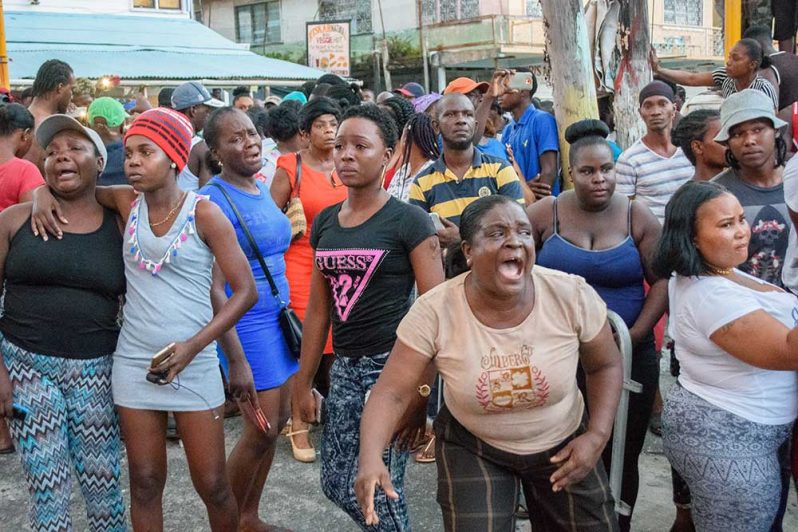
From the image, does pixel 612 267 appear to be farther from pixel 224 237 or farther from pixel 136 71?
pixel 136 71

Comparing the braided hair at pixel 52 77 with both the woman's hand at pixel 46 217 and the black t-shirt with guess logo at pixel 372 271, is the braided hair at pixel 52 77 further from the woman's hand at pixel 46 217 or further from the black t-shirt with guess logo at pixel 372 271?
the black t-shirt with guess logo at pixel 372 271

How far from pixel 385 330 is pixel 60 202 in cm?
144

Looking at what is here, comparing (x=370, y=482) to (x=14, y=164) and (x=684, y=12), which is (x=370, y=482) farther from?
(x=684, y=12)

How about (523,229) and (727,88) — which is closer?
(523,229)

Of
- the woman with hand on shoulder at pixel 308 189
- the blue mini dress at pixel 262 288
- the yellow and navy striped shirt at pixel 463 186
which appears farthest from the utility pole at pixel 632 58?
the blue mini dress at pixel 262 288

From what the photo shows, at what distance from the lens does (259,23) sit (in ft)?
118

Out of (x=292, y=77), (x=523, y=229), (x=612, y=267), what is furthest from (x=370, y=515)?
(x=292, y=77)

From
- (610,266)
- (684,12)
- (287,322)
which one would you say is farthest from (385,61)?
(610,266)

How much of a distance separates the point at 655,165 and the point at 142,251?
3472 millimetres

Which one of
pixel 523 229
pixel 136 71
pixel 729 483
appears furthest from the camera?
pixel 136 71

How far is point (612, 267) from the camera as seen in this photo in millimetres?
4047

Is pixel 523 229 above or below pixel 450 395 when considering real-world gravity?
above

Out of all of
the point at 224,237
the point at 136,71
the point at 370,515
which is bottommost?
the point at 370,515

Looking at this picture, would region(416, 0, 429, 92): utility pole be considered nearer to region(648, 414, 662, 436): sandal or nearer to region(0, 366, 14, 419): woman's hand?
region(648, 414, 662, 436): sandal
